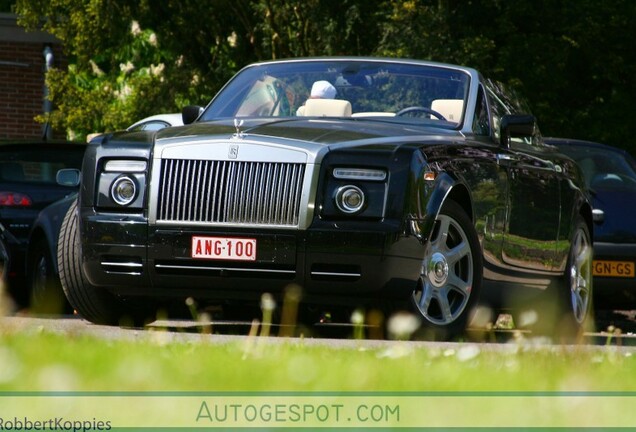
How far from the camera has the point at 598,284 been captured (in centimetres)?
1279

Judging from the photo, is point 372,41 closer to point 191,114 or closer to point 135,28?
point 135,28

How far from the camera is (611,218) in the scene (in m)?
13.0

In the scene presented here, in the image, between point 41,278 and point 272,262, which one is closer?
point 272,262

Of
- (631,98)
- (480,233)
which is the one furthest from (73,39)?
(480,233)

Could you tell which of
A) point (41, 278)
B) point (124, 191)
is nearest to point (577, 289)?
point (124, 191)

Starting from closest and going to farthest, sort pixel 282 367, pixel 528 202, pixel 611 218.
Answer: pixel 282 367, pixel 528 202, pixel 611 218

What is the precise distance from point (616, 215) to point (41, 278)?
4.56 metres

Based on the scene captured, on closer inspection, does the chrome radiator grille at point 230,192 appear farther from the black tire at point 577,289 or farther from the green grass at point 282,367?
the black tire at point 577,289

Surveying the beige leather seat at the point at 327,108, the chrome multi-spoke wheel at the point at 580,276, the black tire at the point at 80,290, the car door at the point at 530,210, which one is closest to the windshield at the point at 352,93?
the beige leather seat at the point at 327,108

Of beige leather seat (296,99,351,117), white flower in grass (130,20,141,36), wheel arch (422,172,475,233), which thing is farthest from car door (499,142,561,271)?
white flower in grass (130,20,141,36)

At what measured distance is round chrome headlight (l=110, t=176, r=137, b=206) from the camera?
331 inches

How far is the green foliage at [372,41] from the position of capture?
20.2 meters

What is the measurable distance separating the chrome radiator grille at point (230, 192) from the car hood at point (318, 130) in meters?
0.19

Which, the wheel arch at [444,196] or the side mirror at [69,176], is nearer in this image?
the wheel arch at [444,196]
